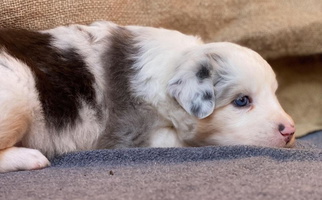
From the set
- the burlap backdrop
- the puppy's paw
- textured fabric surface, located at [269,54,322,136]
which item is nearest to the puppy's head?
the puppy's paw

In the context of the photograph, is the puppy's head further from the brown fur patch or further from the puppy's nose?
the brown fur patch

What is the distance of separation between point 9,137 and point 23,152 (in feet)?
0.33

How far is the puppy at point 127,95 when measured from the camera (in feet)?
8.71

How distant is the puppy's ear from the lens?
2688 millimetres

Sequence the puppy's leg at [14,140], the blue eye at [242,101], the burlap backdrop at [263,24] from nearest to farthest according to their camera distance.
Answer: the puppy's leg at [14,140] < the blue eye at [242,101] < the burlap backdrop at [263,24]

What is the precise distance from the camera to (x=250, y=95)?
2.80 meters

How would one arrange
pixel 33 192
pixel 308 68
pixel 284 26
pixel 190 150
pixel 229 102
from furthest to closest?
1. pixel 308 68
2. pixel 284 26
3. pixel 229 102
4. pixel 190 150
5. pixel 33 192

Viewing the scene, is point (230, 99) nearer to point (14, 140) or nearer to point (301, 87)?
point (14, 140)

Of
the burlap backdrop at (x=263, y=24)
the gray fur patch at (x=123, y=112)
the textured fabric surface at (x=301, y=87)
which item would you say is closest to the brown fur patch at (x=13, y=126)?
the gray fur patch at (x=123, y=112)

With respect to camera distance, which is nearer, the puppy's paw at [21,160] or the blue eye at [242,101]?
the puppy's paw at [21,160]

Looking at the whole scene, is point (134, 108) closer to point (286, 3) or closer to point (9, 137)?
point (9, 137)

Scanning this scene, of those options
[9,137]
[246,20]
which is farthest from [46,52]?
[246,20]

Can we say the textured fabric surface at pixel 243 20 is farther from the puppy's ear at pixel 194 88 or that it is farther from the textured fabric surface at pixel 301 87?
the puppy's ear at pixel 194 88

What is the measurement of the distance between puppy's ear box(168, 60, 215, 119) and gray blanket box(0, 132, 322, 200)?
0.27 meters
